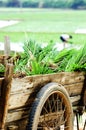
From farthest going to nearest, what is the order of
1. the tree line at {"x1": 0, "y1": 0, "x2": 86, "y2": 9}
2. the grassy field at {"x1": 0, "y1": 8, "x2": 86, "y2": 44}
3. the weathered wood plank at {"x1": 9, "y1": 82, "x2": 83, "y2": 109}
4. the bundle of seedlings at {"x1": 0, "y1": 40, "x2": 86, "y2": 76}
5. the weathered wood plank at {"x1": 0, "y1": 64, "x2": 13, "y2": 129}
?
the tree line at {"x1": 0, "y1": 0, "x2": 86, "y2": 9}
the grassy field at {"x1": 0, "y1": 8, "x2": 86, "y2": 44}
the bundle of seedlings at {"x1": 0, "y1": 40, "x2": 86, "y2": 76}
the weathered wood plank at {"x1": 9, "y1": 82, "x2": 83, "y2": 109}
the weathered wood plank at {"x1": 0, "y1": 64, "x2": 13, "y2": 129}

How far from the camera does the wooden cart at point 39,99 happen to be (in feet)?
8.46

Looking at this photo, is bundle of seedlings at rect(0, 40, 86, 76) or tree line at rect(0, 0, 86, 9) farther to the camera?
tree line at rect(0, 0, 86, 9)

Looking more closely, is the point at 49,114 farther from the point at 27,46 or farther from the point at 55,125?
the point at 27,46

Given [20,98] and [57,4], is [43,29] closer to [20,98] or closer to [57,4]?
[20,98]

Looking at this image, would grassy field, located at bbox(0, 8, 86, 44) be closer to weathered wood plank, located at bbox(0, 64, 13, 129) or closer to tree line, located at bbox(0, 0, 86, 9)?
weathered wood plank, located at bbox(0, 64, 13, 129)

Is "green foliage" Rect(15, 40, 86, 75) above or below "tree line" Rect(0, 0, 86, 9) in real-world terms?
below

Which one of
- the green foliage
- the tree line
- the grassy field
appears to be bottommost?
the green foliage

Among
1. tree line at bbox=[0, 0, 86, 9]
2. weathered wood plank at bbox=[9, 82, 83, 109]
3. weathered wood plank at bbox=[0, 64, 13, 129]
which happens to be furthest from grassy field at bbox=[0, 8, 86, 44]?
tree line at bbox=[0, 0, 86, 9]

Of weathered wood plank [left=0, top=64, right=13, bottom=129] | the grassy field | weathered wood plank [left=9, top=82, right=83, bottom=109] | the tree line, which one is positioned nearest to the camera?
weathered wood plank [left=0, top=64, right=13, bottom=129]

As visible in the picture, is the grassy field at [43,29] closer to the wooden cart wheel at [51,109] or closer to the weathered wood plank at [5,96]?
the wooden cart wheel at [51,109]

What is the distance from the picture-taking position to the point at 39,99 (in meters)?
2.82

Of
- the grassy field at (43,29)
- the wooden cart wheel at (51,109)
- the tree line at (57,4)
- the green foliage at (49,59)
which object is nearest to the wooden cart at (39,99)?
the wooden cart wheel at (51,109)

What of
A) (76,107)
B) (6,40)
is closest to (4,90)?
(76,107)

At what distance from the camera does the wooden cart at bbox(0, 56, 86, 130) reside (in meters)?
2.58
